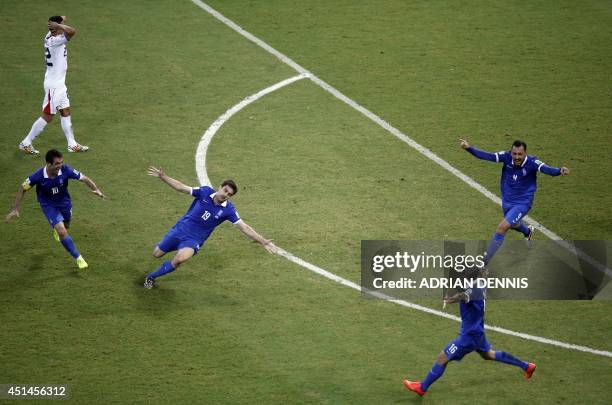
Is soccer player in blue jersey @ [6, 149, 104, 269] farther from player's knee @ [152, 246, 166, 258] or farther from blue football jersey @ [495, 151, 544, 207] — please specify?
blue football jersey @ [495, 151, 544, 207]

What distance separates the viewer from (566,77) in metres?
21.8

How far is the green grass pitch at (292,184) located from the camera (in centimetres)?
1311

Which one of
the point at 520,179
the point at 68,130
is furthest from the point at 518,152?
the point at 68,130

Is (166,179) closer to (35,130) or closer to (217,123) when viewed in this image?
(35,130)

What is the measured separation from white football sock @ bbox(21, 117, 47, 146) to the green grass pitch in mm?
336

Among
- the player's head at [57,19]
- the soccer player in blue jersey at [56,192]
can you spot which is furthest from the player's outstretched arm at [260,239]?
the player's head at [57,19]

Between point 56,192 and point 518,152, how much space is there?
7.39 metres

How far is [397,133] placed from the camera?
1962 centimetres

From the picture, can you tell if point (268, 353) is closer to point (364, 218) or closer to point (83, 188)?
point (364, 218)

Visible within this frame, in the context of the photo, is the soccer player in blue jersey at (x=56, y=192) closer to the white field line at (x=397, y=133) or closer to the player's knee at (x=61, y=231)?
the player's knee at (x=61, y=231)

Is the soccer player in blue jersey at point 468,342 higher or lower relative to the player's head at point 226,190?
lower

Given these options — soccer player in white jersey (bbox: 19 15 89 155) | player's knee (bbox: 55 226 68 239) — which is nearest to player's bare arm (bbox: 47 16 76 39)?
soccer player in white jersey (bbox: 19 15 89 155)

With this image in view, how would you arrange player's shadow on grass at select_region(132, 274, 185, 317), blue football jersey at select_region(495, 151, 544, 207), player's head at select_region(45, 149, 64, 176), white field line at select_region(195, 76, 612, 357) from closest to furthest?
white field line at select_region(195, 76, 612, 357), player's shadow on grass at select_region(132, 274, 185, 317), player's head at select_region(45, 149, 64, 176), blue football jersey at select_region(495, 151, 544, 207)

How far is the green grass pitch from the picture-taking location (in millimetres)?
13109
